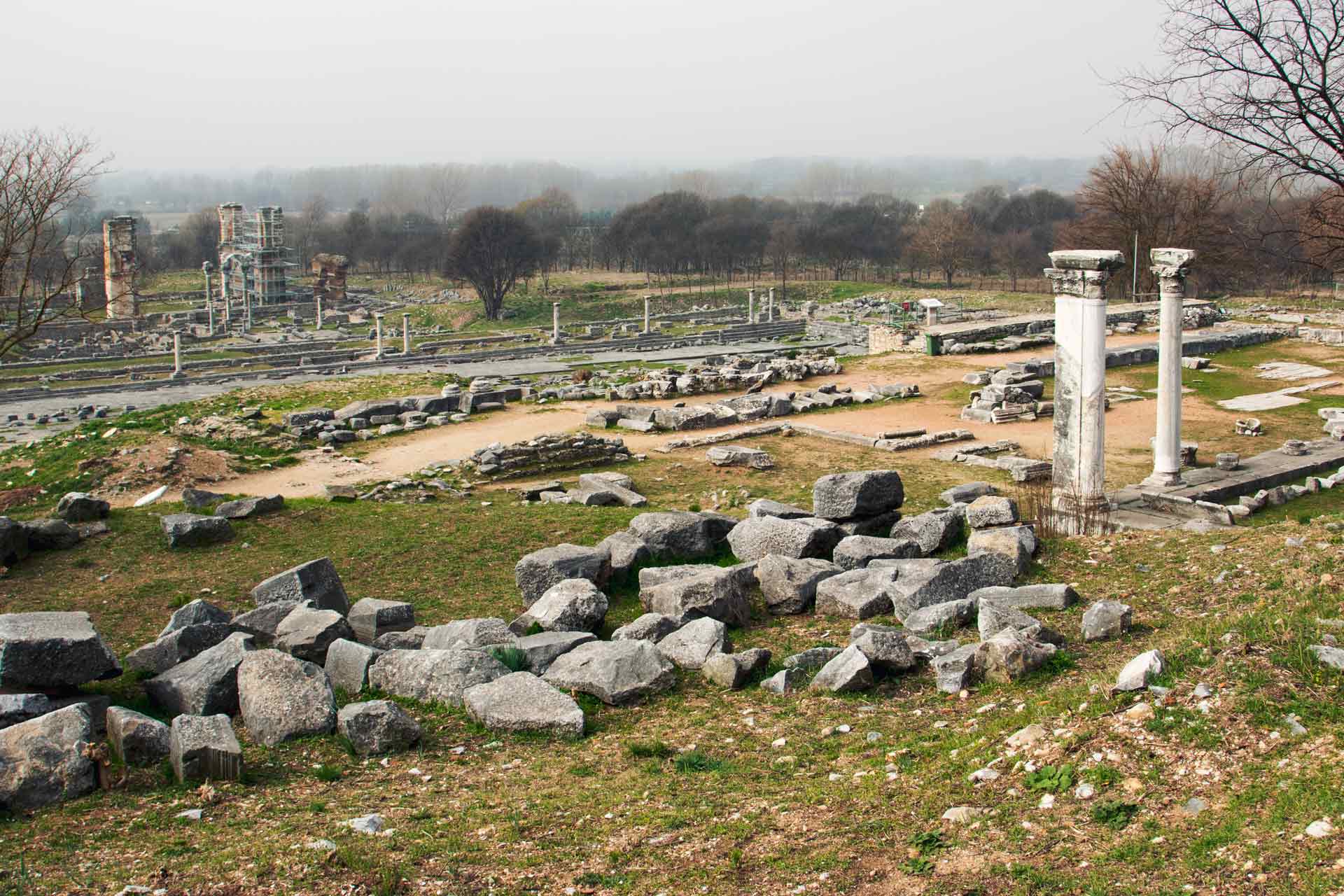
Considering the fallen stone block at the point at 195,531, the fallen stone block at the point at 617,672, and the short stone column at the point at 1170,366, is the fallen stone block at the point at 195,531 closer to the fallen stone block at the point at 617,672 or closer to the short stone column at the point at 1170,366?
the fallen stone block at the point at 617,672

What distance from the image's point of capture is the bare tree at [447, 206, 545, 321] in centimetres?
6850

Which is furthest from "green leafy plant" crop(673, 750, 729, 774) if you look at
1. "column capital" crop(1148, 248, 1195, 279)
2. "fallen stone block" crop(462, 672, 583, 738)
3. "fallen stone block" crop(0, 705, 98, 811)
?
"column capital" crop(1148, 248, 1195, 279)

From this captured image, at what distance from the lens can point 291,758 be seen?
790 centimetres

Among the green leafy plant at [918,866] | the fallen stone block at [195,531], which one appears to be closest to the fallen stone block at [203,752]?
the green leafy plant at [918,866]

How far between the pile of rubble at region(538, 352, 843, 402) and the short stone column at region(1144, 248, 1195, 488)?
53.6 ft

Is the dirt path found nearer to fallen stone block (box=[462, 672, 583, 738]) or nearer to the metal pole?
fallen stone block (box=[462, 672, 583, 738])

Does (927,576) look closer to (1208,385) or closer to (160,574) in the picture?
(160,574)

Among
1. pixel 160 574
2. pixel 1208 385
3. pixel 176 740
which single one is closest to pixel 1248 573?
pixel 176 740

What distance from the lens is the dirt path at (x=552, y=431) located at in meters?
21.6

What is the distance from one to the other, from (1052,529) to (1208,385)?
55.6 ft

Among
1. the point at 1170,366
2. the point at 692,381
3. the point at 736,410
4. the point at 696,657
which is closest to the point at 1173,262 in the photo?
the point at 1170,366

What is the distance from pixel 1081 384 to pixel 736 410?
13438 millimetres

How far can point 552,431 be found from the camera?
1021 inches

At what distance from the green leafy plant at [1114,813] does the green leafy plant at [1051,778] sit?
0.95 feet
